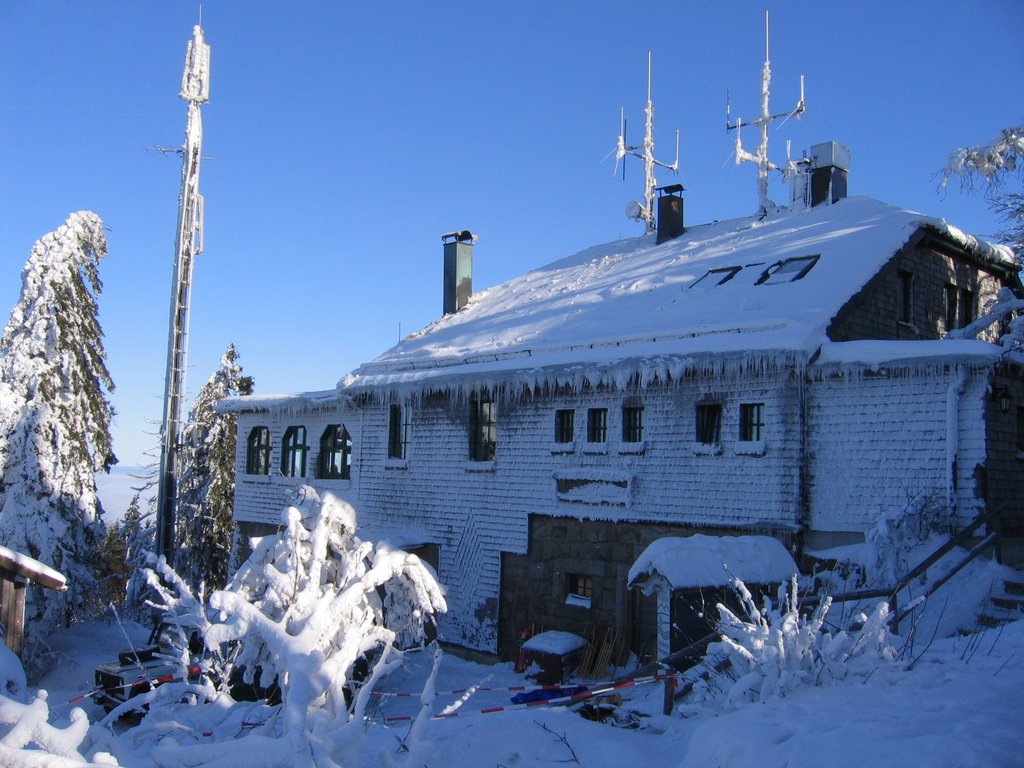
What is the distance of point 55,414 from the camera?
2109 centimetres

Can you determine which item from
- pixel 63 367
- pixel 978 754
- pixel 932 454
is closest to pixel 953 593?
pixel 932 454

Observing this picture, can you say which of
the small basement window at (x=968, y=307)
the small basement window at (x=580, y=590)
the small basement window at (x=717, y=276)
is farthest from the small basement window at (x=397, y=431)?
the small basement window at (x=968, y=307)

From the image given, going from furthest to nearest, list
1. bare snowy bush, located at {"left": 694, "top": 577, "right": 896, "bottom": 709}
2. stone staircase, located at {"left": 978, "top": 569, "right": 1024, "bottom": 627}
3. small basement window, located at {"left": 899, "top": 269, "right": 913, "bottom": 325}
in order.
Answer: small basement window, located at {"left": 899, "top": 269, "right": 913, "bottom": 325}
stone staircase, located at {"left": 978, "top": 569, "right": 1024, "bottom": 627}
bare snowy bush, located at {"left": 694, "top": 577, "right": 896, "bottom": 709}

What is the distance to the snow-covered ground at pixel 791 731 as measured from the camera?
17.6 ft

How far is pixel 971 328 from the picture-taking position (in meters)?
16.0

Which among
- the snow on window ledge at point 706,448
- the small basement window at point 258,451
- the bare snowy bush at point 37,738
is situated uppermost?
the snow on window ledge at point 706,448

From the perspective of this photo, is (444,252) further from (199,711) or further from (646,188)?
(199,711)

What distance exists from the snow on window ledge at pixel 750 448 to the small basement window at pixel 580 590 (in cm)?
381

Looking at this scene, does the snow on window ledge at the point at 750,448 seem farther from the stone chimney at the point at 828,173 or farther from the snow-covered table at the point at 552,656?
the stone chimney at the point at 828,173

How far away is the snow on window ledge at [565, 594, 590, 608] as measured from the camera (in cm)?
1562

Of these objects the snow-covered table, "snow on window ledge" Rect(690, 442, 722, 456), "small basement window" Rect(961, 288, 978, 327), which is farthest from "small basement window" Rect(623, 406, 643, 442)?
"small basement window" Rect(961, 288, 978, 327)

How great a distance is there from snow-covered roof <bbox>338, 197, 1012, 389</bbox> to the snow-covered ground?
6816mm

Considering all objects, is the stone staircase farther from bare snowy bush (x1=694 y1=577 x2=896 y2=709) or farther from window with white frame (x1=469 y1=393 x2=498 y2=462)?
window with white frame (x1=469 y1=393 x2=498 y2=462)

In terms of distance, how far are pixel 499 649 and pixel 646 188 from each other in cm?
1624
